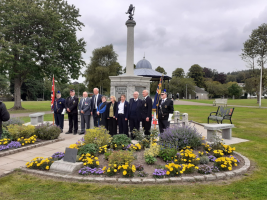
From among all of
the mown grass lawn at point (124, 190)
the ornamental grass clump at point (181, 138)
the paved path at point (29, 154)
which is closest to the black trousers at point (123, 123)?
the ornamental grass clump at point (181, 138)

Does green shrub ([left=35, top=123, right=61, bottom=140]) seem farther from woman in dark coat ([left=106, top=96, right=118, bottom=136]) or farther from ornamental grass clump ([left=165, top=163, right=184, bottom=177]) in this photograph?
ornamental grass clump ([left=165, top=163, right=184, bottom=177])

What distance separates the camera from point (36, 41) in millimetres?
20734

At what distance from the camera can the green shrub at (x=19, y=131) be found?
7188 mm

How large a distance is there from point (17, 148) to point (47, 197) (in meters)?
3.73

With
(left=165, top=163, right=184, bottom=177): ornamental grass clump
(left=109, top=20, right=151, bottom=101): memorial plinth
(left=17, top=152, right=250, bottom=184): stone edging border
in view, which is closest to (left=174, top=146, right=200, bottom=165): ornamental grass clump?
(left=165, top=163, right=184, bottom=177): ornamental grass clump

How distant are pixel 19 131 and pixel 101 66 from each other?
42.6m

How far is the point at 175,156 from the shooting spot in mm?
5348

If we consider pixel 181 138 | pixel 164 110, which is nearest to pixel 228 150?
pixel 181 138

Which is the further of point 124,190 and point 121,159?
point 121,159

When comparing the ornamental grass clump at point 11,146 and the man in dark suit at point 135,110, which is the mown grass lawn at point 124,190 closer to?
the ornamental grass clump at point 11,146

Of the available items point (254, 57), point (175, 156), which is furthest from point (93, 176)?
point (254, 57)

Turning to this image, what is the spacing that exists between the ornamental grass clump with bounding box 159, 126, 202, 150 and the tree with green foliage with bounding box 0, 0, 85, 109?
56.4 feet

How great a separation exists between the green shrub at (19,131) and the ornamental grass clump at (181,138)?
504 centimetres

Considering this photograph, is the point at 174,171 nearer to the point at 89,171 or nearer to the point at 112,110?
the point at 89,171
